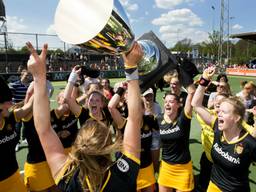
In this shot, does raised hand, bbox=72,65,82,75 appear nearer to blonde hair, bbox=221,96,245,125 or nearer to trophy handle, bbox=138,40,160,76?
trophy handle, bbox=138,40,160,76

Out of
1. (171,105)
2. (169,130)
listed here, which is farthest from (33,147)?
(171,105)

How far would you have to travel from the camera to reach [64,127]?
4832 millimetres

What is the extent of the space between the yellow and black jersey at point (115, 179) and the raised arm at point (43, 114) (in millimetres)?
91

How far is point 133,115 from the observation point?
86.9 inches

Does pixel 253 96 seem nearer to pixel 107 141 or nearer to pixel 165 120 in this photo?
pixel 165 120

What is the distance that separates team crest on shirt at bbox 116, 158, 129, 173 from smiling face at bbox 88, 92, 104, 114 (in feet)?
8.40

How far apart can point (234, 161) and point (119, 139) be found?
1.83 meters

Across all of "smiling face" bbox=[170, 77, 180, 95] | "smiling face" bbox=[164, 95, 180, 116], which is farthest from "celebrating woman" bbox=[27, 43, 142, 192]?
"smiling face" bbox=[170, 77, 180, 95]

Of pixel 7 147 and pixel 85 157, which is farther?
pixel 7 147

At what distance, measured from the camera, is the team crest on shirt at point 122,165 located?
198 cm

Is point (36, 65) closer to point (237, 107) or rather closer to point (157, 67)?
point (157, 67)

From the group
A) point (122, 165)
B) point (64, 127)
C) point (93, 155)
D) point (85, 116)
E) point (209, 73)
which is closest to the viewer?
point (93, 155)

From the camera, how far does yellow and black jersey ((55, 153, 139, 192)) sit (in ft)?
6.20

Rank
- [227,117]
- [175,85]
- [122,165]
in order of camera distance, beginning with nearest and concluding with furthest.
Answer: [122,165], [227,117], [175,85]
